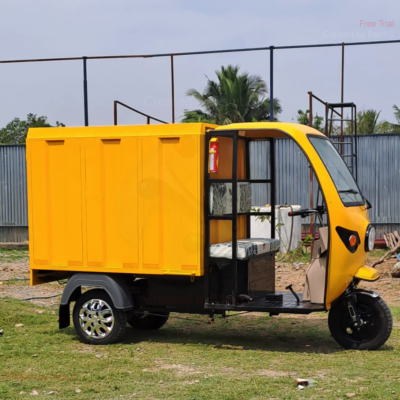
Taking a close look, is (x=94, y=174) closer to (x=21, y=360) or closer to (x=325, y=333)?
(x=21, y=360)

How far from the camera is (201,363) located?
6.88 meters

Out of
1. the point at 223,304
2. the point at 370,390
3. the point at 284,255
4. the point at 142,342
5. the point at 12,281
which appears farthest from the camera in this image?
the point at 284,255

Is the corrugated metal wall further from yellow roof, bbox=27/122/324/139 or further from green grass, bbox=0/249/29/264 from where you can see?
yellow roof, bbox=27/122/324/139

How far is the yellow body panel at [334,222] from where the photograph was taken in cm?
704

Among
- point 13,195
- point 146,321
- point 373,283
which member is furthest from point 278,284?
point 13,195

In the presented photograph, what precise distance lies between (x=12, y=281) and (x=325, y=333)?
6827 millimetres

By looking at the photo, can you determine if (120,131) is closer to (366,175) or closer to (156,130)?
(156,130)

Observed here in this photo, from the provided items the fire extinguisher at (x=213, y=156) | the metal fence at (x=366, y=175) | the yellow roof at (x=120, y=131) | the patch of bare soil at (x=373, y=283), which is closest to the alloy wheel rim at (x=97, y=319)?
the yellow roof at (x=120, y=131)

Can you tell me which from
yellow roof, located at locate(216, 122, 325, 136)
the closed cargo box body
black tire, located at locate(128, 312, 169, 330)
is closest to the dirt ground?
black tire, located at locate(128, 312, 169, 330)

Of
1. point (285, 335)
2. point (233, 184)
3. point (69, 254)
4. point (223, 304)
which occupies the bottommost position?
point (285, 335)

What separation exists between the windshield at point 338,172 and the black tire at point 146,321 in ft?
9.66

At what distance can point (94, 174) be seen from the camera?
309 inches

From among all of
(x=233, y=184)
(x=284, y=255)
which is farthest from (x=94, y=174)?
(x=284, y=255)

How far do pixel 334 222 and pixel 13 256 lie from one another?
11831 mm
